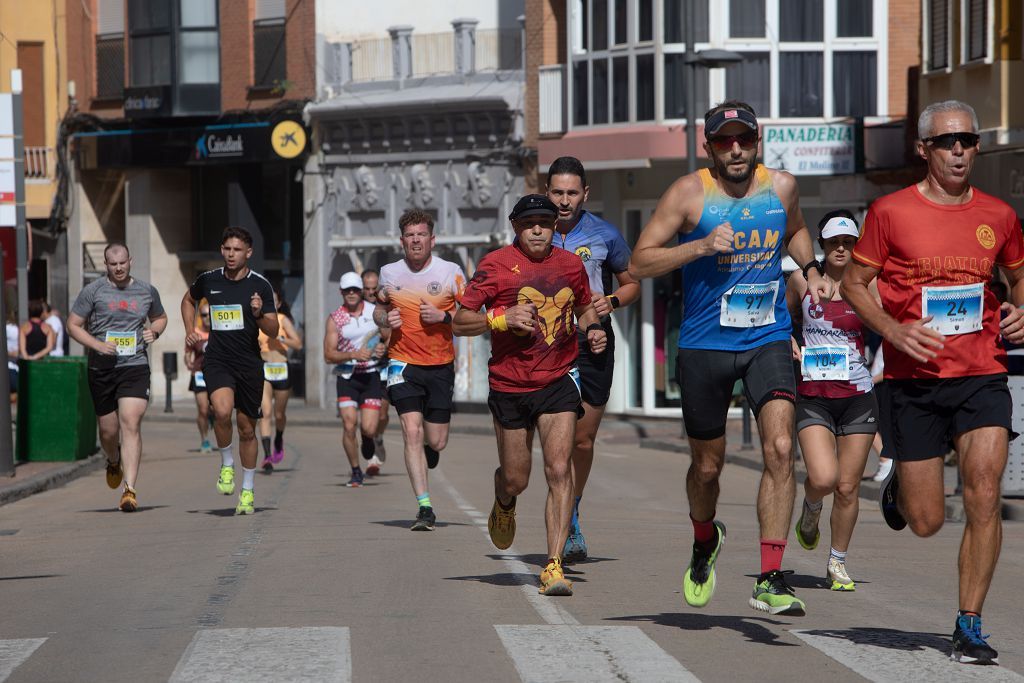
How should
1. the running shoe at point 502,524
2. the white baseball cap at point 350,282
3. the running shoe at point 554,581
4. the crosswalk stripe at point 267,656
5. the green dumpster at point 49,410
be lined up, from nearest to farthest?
the crosswalk stripe at point 267,656 < the running shoe at point 554,581 < the running shoe at point 502,524 < the white baseball cap at point 350,282 < the green dumpster at point 49,410

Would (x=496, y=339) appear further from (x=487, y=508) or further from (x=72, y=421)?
(x=72, y=421)

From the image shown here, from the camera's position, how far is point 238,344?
14.2 m

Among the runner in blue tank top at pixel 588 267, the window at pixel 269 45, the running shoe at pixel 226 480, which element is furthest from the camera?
the window at pixel 269 45

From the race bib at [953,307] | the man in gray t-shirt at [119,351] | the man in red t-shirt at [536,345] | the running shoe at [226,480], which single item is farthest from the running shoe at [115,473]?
the race bib at [953,307]

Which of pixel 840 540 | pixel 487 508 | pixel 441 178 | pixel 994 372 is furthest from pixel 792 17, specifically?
pixel 994 372

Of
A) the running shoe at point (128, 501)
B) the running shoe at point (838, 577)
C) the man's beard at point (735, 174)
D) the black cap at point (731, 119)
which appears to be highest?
the black cap at point (731, 119)

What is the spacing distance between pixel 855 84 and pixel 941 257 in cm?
2527

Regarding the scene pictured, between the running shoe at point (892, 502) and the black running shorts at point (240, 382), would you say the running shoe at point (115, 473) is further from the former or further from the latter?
the running shoe at point (892, 502)

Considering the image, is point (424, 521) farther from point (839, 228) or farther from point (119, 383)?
point (839, 228)

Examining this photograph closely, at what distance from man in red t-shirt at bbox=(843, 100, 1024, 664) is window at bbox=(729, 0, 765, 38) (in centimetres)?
2477

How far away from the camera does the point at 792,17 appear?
105 feet

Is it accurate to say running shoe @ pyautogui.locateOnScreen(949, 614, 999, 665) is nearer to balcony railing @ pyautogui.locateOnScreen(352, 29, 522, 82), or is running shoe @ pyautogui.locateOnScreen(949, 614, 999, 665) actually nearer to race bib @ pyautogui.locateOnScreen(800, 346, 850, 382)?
race bib @ pyautogui.locateOnScreen(800, 346, 850, 382)

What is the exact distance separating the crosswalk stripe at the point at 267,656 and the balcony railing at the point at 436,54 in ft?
96.3

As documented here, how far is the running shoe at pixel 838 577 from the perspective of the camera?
9.77 metres
